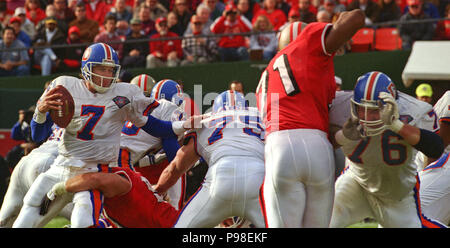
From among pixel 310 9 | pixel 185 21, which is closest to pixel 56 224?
pixel 185 21

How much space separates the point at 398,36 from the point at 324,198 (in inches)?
270

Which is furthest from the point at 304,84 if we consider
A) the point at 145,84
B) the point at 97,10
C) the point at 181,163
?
the point at 97,10

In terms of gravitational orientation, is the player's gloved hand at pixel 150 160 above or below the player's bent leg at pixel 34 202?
below

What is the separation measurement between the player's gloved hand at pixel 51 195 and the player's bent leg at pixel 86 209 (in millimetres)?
112

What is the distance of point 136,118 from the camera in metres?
5.97

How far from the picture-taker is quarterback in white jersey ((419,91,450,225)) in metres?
6.05

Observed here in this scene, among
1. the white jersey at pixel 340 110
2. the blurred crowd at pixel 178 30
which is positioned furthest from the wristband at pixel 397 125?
the blurred crowd at pixel 178 30

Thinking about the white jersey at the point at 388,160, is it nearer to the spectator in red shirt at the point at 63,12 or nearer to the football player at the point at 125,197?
the football player at the point at 125,197

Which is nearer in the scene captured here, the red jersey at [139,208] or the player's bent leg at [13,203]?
the red jersey at [139,208]

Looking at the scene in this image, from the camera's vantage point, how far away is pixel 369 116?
5.05 meters

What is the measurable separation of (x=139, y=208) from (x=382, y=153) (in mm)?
1970

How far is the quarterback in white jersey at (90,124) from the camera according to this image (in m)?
5.61

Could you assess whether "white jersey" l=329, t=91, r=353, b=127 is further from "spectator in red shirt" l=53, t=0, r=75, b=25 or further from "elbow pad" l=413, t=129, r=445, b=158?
"spectator in red shirt" l=53, t=0, r=75, b=25

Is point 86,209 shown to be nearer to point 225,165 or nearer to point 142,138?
point 225,165
